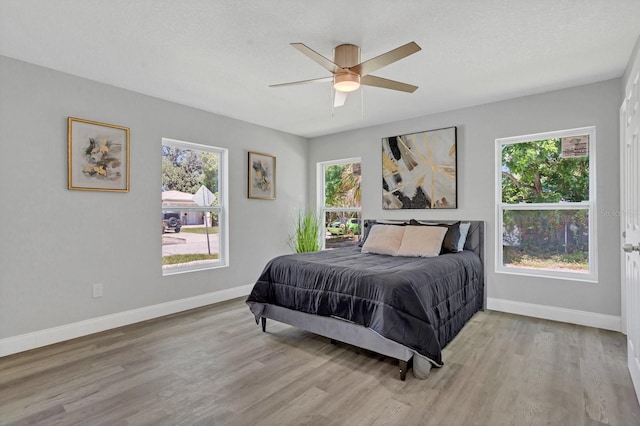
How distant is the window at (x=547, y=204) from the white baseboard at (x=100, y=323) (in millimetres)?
3559

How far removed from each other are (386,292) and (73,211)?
2.90m

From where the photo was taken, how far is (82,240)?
320 centimetres

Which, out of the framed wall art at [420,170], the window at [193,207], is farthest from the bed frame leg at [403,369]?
the window at [193,207]

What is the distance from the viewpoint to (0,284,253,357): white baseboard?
282 centimetres

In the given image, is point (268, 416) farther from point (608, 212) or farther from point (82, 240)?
point (608, 212)

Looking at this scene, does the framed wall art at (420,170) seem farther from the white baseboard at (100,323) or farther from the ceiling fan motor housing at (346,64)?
the white baseboard at (100,323)

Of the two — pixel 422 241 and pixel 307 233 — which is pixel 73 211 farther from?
pixel 422 241

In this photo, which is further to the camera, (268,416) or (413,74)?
(413,74)

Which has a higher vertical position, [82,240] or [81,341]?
[82,240]

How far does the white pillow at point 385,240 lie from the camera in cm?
375

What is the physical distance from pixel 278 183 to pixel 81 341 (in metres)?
3.08

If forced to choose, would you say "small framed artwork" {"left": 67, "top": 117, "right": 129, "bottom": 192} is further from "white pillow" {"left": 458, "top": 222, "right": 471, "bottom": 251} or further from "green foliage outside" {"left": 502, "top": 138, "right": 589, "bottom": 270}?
"green foliage outside" {"left": 502, "top": 138, "right": 589, "bottom": 270}

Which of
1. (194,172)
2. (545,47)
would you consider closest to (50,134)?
(194,172)

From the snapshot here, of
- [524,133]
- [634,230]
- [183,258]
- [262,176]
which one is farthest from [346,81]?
[183,258]
